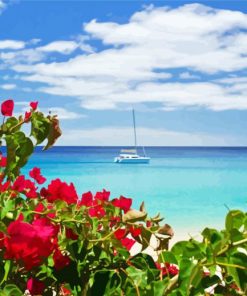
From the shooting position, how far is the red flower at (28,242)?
3.49 ft

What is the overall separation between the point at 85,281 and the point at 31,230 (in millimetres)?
176

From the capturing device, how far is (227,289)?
3.66ft

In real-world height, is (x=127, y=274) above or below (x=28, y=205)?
below

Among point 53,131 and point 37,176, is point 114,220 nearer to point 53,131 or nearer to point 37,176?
point 53,131

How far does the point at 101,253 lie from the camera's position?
1.18 metres

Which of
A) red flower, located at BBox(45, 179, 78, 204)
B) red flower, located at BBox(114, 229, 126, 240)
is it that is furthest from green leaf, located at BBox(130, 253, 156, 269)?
red flower, located at BBox(45, 179, 78, 204)

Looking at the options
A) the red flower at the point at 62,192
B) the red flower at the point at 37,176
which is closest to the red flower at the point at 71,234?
the red flower at the point at 62,192

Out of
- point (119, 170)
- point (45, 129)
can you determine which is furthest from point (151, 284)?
point (119, 170)

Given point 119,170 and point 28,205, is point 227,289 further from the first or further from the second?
point 119,170

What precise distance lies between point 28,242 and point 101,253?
0.17 metres

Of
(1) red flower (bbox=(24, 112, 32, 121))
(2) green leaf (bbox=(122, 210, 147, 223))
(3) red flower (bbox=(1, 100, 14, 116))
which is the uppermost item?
(3) red flower (bbox=(1, 100, 14, 116))

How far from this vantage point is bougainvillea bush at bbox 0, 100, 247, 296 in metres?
0.95

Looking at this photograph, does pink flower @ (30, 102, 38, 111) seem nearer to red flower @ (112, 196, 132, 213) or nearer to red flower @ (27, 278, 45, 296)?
red flower @ (112, 196, 132, 213)

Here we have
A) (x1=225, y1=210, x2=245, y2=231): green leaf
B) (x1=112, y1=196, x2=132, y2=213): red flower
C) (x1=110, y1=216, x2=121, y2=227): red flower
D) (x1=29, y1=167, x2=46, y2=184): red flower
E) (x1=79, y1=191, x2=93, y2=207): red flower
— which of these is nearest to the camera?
(x1=225, y1=210, x2=245, y2=231): green leaf
